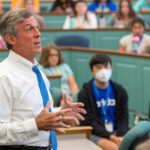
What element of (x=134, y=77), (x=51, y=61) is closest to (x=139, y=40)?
(x=134, y=77)

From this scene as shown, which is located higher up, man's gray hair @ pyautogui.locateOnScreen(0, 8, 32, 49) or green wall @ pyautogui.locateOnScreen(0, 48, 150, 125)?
man's gray hair @ pyautogui.locateOnScreen(0, 8, 32, 49)

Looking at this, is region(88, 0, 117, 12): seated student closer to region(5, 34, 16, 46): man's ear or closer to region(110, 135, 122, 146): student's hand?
region(110, 135, 122, 146): student's hand

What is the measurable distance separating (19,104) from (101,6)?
9.34 m

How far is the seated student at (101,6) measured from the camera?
36.9 feet

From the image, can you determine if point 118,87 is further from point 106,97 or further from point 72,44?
point 72,44

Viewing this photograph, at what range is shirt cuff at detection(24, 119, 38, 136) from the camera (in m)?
2.14

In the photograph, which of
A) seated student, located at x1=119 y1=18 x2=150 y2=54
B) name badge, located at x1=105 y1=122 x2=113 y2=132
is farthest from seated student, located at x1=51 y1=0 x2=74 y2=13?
name badge, located at x1=105 y1=122 x2=113 y2=132

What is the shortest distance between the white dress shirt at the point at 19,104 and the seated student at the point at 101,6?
9.10 m

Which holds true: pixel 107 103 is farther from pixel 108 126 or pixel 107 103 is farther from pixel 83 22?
pixel 83 22

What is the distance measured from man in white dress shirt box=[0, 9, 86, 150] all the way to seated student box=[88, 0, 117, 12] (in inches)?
357

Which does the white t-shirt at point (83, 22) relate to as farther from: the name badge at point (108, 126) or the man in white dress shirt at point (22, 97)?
the man in white dress shirt at point (22, 97)

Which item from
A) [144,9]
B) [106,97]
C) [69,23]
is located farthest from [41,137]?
[144,9]

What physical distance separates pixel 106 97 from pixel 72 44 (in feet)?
13.6

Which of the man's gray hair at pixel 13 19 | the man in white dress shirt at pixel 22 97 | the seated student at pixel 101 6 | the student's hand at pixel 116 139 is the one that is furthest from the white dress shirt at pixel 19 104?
the seated student at pixel 101 6
